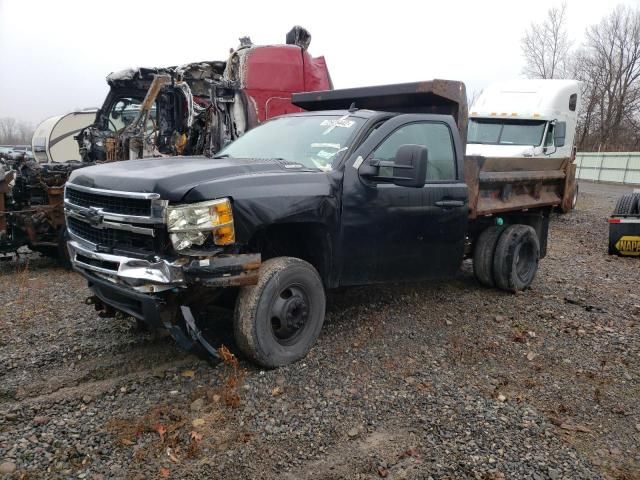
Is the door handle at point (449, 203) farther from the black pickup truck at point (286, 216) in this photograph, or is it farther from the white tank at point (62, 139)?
the white tank at point (62, 139)

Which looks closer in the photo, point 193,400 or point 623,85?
point 193,400

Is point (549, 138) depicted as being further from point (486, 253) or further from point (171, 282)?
point (171, 282)

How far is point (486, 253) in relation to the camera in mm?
6090

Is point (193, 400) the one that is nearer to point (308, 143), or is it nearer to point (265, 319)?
point (265, 319)

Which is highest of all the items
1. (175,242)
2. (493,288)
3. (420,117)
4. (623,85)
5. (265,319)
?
(623,85)

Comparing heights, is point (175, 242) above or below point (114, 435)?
above

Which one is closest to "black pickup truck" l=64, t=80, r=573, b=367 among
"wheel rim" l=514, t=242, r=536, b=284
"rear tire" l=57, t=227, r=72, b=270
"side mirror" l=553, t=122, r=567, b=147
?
"wheel rim" l=514, t=242, r=536, b=284

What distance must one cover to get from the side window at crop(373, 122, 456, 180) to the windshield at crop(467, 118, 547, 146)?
8497 millimetres

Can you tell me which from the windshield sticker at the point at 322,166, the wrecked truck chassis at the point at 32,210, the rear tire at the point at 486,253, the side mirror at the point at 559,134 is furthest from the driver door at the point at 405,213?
the side mirror at the point at 559,134

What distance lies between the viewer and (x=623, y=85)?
144 ft

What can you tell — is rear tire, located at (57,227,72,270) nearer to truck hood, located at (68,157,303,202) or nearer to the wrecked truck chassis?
the wrecked truck chassis

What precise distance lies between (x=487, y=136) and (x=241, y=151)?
31.9ft

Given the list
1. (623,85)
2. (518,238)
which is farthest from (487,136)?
(623,85)

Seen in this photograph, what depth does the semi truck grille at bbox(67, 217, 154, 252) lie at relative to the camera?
351 centimetres
